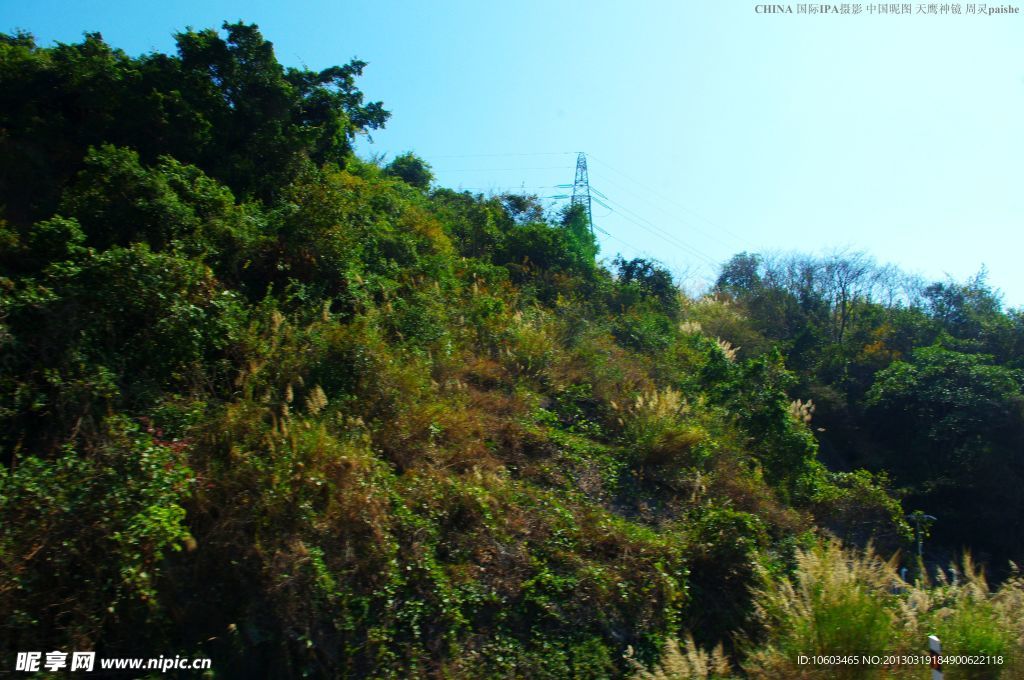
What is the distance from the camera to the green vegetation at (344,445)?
21.1 feet

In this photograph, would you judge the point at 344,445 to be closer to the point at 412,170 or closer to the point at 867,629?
the point at 867,629

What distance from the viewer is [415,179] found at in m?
26.7

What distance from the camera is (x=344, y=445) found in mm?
8023

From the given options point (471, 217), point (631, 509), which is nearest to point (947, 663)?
point (631, 509)

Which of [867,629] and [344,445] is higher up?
[344,445]

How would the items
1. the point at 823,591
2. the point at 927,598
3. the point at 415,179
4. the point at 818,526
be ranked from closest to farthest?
the point at 823,591
the point at 927,598
the point at 818,526
the point at 415,179

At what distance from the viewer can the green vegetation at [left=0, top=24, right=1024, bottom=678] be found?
21.1ft

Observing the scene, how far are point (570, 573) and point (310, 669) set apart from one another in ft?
10.0

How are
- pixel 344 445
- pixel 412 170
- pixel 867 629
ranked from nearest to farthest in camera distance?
pixel 867 629 → pixel 344 445 → pixel 412 170

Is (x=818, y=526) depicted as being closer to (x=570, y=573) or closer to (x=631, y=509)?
(x=631, y=509)

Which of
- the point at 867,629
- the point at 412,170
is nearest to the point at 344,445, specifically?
the point at 867,629

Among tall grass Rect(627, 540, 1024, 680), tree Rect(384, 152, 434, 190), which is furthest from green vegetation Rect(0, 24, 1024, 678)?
tree Rect(384, 152, 434, 190)

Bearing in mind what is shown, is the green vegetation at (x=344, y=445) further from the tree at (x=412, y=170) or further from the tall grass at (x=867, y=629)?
the tree at (x=412, y=170)

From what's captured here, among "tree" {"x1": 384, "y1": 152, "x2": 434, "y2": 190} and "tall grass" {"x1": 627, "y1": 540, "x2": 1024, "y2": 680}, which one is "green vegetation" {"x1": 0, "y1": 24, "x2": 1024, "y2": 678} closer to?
"tall grass" {"x1": 627, "y1": 540, "x2": 1024, "y2": 680}
